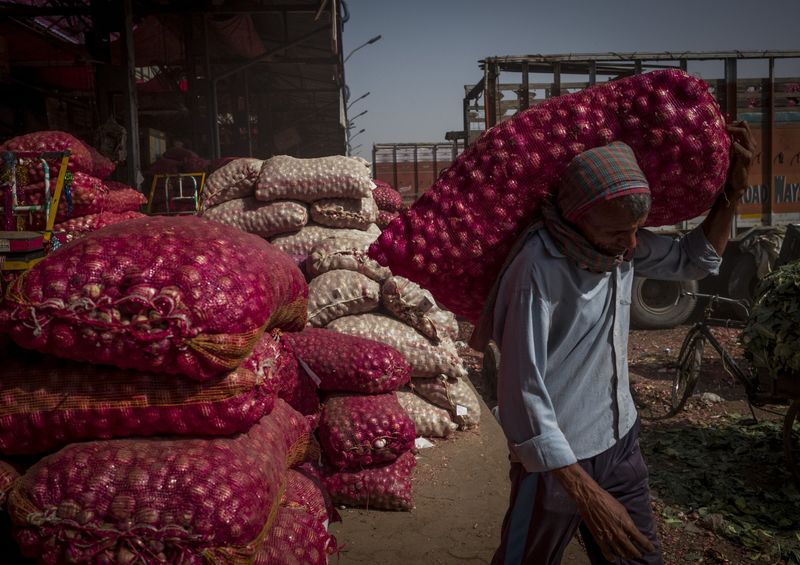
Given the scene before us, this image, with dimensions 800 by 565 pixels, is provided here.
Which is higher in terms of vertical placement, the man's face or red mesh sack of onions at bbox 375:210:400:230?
the man's face

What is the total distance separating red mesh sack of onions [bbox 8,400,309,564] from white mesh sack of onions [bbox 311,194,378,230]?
3575mm

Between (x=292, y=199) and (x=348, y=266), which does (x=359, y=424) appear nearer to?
(x=348, y=266)

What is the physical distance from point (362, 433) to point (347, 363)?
397mm

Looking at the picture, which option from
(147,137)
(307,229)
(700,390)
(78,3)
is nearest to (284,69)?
(147,137)

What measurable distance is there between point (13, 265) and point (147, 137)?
10590mm

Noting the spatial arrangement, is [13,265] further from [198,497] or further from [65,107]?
[65,107]

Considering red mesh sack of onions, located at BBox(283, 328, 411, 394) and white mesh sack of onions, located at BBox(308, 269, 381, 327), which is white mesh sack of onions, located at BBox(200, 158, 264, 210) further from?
red mesh sack of onions, located at BBox(283, 328, 411, 394)

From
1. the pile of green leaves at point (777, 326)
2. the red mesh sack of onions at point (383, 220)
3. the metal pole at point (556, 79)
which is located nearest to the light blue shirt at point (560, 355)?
the pile of green leaves at point (777, 326)

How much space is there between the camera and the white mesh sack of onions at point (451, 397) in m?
4.17

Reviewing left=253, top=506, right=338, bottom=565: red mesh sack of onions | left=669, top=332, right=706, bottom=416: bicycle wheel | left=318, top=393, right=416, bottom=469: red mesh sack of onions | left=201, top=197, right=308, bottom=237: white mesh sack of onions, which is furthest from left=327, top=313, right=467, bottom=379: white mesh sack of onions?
left=669, top=332, right=706, bottom=416: bicycle wheel

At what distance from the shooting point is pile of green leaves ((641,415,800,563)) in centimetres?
330

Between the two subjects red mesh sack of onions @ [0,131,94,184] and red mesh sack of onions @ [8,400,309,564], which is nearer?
red mesh sack of onions @ [8,400,309,564]

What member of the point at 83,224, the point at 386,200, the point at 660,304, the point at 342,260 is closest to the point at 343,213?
the point at 342,260

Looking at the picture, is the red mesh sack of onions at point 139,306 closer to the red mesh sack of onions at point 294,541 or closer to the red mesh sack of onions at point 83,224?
the red mesh sack of onions at point 294,541
